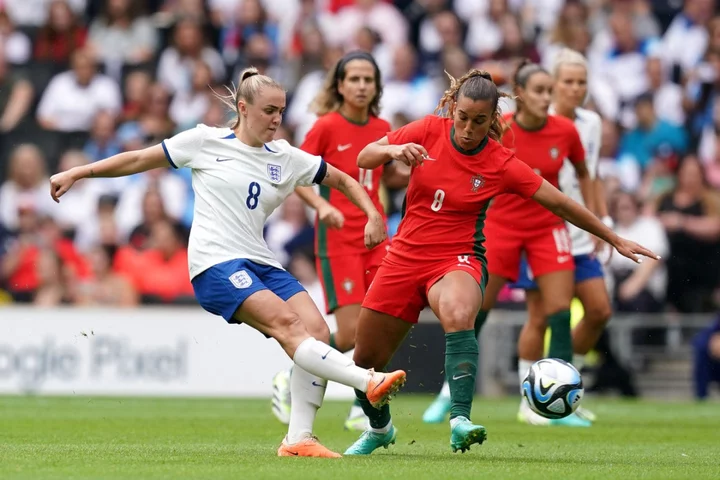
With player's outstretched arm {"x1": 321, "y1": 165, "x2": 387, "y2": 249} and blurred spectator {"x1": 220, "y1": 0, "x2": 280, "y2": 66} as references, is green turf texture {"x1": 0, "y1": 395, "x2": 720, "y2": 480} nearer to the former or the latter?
player's outstretched arm {"x1": 321, "y1": 165, "x2": 387, "y2": 249}

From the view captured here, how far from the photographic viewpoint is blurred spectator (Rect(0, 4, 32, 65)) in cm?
1988

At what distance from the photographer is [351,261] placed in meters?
10.1

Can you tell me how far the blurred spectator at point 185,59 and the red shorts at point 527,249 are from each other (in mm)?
9655

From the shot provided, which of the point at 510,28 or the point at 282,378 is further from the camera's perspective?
the point at 510,28

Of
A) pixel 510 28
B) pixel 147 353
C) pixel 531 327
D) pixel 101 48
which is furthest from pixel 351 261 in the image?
pixel 101 48

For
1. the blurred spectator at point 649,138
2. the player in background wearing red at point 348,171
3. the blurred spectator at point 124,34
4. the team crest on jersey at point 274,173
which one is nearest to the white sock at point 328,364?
the team crest on jersey at point 274,173

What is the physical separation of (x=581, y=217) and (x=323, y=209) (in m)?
1.83

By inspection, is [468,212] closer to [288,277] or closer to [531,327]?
[288,277]

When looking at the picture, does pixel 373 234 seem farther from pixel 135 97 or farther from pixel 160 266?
pixel 135 97

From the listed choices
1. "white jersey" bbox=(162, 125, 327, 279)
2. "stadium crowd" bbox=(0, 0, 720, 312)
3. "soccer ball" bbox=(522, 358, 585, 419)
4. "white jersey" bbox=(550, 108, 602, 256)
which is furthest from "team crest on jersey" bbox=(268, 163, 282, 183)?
"stadium crowd" bbox=(0, 0, 720, 312)

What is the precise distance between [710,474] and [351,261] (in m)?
3.87

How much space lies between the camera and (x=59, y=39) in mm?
19938

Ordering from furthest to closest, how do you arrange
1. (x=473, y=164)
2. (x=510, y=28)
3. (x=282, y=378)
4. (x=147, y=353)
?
(x=510, y=28)
(x=147, y=353)
(x=282, y=378)
(x=473, y=164)

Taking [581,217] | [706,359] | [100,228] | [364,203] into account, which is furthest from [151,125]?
[581,217]
